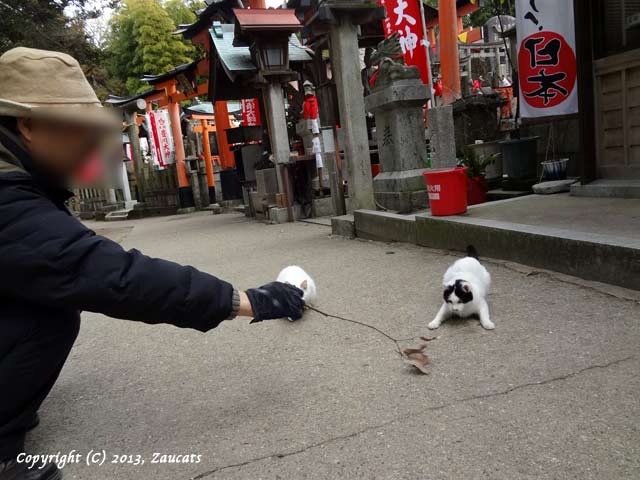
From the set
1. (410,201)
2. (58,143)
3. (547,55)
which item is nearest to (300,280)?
(58,143)

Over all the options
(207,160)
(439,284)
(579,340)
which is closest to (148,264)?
(579,340)

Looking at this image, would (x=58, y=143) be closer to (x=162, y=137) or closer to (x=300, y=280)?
(x=300, y=280)

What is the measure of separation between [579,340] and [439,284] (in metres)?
1.46

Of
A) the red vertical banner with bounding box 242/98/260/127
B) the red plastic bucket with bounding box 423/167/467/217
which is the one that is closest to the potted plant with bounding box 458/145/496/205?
the red plastic bucket with bounding box 423/167/467/217

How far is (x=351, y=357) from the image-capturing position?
2.75 metres

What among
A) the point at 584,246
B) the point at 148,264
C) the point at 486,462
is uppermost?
the point at 148,264

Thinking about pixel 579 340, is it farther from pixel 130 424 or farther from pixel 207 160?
pixel 207 160

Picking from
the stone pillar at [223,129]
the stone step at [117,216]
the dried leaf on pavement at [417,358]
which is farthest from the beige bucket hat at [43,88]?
the stone step at [117,216]

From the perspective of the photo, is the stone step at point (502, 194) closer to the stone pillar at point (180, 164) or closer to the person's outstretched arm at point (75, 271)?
the person's outstretched arm at point (75, 271)

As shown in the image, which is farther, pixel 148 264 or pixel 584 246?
pixel 584 246

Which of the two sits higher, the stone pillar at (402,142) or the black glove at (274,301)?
the stone pillar at (402,142)

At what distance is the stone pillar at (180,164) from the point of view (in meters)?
17.4

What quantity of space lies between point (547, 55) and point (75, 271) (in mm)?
6347

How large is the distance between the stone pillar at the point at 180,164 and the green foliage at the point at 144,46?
13.1 metres
